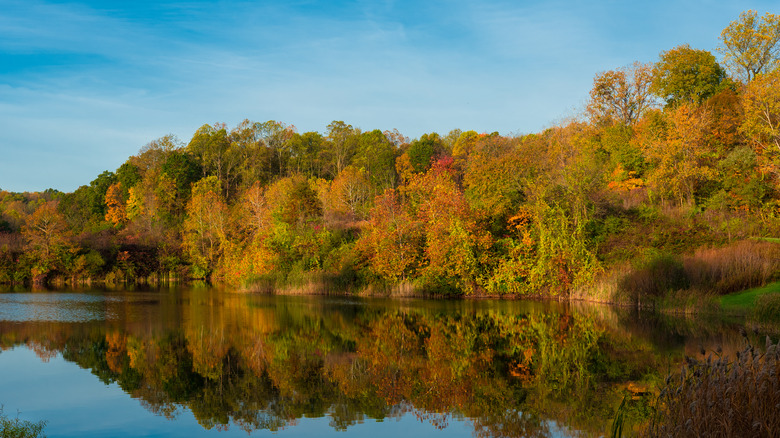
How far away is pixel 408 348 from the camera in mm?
16297

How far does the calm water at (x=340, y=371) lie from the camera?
379 inches

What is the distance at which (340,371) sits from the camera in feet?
43.7

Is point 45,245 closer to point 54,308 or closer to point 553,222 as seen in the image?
point 54,308


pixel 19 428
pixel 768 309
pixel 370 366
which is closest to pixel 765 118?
pixel 768 309

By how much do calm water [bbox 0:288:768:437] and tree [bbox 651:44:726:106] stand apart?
101 ft

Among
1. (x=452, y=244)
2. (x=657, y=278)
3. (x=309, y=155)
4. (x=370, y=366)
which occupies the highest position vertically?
(x=309, y=155)

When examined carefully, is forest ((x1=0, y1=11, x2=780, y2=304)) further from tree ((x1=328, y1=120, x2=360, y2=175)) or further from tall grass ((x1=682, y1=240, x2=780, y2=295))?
tree ((x1=328, y1=120, x2=360, y2=175))

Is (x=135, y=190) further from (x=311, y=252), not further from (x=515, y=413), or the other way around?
(x=515, y=413)

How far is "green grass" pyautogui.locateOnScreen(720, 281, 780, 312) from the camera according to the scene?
67.2 feet

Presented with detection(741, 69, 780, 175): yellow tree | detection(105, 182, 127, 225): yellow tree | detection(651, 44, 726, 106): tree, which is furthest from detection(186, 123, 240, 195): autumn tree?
detection(741, 69, 780, 175): yellow tree

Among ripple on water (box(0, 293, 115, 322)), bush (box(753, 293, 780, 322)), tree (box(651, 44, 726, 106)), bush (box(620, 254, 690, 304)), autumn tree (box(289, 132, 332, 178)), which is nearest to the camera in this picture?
bush (box(753, 293, 780, 322))

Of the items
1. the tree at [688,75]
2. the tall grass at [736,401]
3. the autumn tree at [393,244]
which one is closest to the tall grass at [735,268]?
the autumn tree at [393,244]

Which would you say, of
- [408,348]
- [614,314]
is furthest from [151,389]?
[614,314]

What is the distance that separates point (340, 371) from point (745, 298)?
52.7 ft
